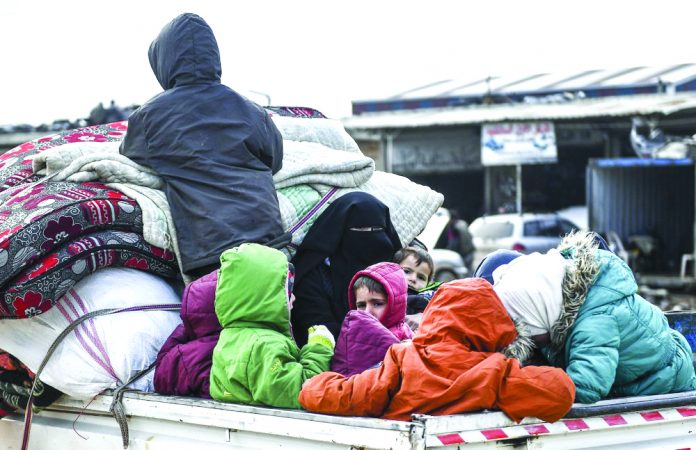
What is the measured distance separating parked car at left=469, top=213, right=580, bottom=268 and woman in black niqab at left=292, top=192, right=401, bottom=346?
525 inches

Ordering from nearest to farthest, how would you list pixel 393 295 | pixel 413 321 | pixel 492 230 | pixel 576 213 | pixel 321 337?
pixel 321 337 < pixel 393 295 < pixel 413 321 < pixel 492 230 < pixel 576 213

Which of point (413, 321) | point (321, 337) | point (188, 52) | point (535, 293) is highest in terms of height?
point (188, 52)

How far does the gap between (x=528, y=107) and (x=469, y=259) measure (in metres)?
7.77

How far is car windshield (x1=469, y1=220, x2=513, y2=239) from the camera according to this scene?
59.2 feet

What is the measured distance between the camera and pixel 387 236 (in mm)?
4465

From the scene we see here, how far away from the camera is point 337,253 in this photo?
14.2 feet

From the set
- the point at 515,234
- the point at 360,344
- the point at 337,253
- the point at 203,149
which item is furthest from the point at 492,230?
the point at 360,344

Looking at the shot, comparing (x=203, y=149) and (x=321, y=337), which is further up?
(x=203, y=149)

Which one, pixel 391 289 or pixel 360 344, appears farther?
pixel 391 289

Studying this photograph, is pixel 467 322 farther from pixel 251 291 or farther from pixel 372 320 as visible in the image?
pixel 251 291

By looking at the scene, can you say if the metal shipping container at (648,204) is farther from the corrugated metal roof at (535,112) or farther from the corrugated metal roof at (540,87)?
the corrugated metal roof at (540,87)

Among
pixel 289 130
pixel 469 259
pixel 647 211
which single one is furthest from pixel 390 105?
pixel 289 130

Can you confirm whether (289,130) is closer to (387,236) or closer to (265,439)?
(387,236)

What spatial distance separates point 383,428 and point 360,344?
68cm
